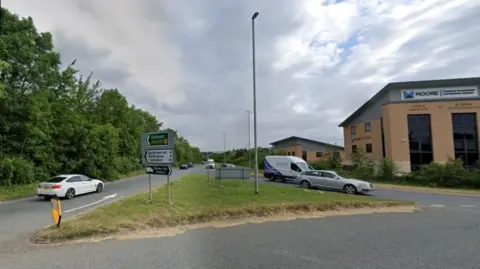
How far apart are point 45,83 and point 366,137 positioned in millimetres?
40593

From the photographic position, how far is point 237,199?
1311 cm

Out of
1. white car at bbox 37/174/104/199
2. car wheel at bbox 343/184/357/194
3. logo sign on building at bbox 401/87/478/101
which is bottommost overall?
car wheel at bbox 343/184/357/194

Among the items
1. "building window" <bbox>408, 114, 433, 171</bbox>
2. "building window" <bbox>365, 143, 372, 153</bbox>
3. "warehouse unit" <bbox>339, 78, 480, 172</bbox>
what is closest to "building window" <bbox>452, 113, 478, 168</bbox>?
"warehouse unit" <bbox>339, 78, 480, 172</bbox>

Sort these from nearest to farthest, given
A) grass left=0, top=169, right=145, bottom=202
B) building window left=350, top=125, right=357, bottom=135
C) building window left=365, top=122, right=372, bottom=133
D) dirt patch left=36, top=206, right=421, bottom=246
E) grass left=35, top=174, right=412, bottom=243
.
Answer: dirt patch left=36, top=206, right=421, bottom=246, grass left=35, top=174, right=412, bottom=243, grass left=0, top=169, right=145, bottom=202, building window left=365, top=122, right=372, bottom=133, building window left=350, top=125, right=357, bottom=135

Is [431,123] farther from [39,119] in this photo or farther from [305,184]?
[39,119]

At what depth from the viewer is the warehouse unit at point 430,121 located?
3772cm

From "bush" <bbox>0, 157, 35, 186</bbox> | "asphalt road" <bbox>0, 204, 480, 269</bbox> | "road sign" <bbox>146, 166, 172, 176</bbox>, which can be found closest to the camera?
"asphalt road" <bbox>0, 204, 480, 269</bbox>

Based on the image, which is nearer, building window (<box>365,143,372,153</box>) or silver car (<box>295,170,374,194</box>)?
silver car (<box>295,170,374,194</box>)

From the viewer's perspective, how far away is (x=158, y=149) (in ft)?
42.8

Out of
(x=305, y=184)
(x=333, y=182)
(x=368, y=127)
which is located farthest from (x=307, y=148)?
(x=333, y=182)

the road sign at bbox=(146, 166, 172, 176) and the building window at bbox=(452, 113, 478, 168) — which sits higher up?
the building window at bbox=(452, 113, 478, 168)

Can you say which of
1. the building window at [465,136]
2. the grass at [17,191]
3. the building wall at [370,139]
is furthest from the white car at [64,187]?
the building window at [465,136]

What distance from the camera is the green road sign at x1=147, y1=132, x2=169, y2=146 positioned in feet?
42.1

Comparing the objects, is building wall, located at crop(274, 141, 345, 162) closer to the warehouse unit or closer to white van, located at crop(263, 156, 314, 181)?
the warehouse unit
